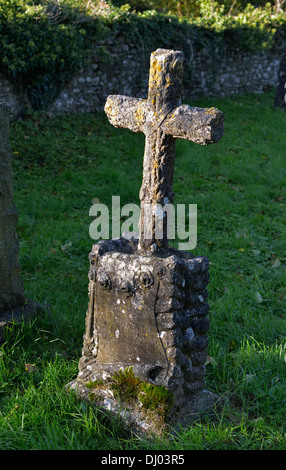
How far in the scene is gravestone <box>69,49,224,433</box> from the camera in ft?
10.1

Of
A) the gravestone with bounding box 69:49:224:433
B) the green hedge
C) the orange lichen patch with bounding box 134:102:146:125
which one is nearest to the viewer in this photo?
the gravestone with bounding box 69:49:224:433

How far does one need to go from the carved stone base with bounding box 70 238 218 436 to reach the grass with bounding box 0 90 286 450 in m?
0.22

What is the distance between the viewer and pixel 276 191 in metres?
7.95

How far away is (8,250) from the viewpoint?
13.9ft

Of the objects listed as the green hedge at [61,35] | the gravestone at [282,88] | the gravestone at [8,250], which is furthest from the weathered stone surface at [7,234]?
the gravestone at [282,88]

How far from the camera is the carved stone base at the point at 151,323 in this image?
3105 mm

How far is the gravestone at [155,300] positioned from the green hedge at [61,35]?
6.70m

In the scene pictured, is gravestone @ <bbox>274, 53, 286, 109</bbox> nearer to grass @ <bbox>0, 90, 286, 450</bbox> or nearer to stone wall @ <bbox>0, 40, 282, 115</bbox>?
stone wall @ <bbox>0, 40, 282, 115</bbox>

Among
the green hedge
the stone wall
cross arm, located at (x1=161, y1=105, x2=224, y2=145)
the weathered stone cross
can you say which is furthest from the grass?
cross arm, located at (x1=161, y1=105, x2=224, y2=145)

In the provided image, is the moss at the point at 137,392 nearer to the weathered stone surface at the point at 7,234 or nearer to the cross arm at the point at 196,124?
the weathered stone surface at the point at 7,234

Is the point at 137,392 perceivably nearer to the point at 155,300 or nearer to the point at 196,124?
the point at 155,300

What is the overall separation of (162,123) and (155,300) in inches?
44.6

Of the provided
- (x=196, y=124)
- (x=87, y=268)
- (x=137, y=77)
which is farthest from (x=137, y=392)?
(x=137, y=77)

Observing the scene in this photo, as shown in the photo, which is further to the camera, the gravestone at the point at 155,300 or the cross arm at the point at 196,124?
the gravestone at the point at 155,300
